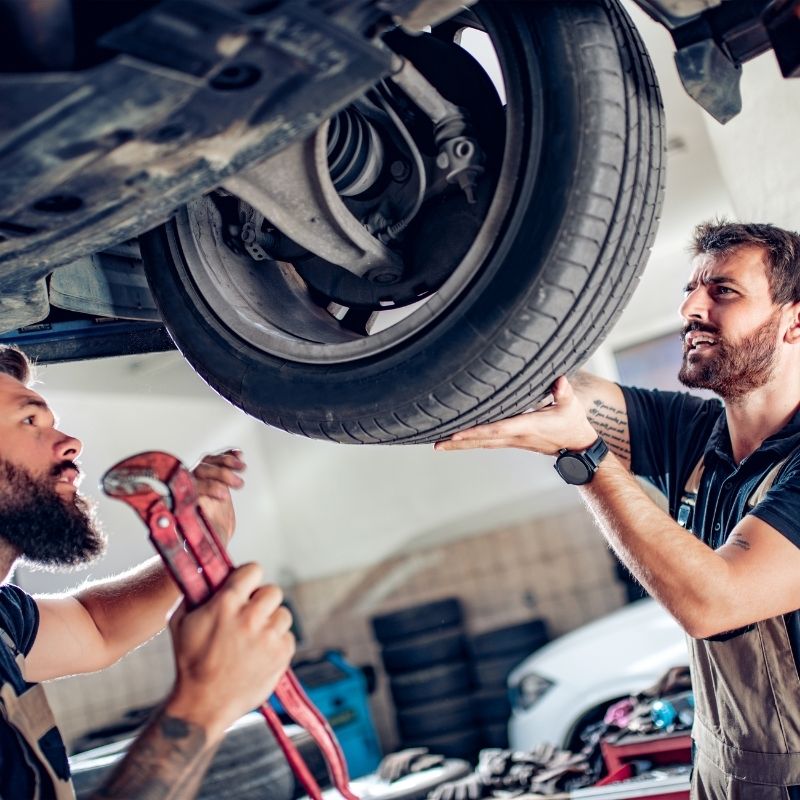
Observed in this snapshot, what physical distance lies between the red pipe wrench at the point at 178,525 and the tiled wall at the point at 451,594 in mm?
4599

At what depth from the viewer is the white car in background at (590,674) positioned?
123 inches

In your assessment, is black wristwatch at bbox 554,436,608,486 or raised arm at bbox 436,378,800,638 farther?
black wristwatch at bbox 554,436,608,486

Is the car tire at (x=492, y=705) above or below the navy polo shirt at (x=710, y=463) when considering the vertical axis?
below

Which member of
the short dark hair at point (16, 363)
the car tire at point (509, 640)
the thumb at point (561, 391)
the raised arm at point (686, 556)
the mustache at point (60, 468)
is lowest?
the car tire at point (509, 640)

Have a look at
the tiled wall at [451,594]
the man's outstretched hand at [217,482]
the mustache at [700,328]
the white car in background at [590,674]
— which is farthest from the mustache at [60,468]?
the tiled wall at [451,594]

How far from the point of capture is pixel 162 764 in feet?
2.82

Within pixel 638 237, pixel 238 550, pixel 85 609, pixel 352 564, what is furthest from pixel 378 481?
pixel 638 237

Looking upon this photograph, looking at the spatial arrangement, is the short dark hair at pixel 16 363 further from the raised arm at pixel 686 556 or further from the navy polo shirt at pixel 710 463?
the navy polo shirt at pixel 710 463

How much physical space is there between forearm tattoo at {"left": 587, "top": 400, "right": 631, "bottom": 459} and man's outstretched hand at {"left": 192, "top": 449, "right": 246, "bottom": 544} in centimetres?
79

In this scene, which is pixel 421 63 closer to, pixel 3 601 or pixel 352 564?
pixel 3 601

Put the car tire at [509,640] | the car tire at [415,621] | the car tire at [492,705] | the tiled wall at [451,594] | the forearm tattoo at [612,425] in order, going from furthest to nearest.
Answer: the tiled wall at [451,594] < the car tire at [415,621] < the car tire at [509,640] < the car tire at [492,705] < the forearm tattoo at [612,425]

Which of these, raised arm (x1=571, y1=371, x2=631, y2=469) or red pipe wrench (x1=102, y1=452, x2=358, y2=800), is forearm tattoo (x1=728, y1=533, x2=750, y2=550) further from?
red pipe wrench (x1=102, y1=452, x2=358, y2=800)

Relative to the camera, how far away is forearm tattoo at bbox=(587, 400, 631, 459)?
5.71ft

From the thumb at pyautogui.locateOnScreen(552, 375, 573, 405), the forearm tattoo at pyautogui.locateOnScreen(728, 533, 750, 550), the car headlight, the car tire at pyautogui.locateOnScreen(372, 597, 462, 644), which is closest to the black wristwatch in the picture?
the thumb at pyautogui.locateOnScreen(552, 375, 573, 405)
